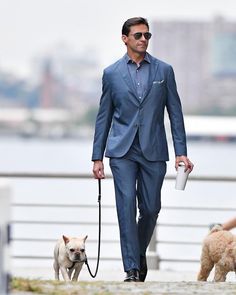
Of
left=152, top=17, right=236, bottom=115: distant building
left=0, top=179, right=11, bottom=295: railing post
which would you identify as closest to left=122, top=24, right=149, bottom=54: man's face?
left=0, top=179, right=11, bottom=295: railing post

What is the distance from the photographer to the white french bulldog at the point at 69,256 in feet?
29.5

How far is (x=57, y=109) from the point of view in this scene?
114 meters

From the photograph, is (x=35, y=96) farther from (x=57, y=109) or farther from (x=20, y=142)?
(x=20, y=142)

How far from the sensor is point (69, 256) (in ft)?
29.8

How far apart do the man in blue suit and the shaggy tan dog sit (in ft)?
1.58

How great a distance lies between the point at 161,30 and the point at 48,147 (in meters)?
12.6

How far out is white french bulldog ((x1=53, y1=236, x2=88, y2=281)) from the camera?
29.5ft

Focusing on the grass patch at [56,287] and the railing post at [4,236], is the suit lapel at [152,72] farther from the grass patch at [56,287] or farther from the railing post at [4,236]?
the railing post at [4,236]

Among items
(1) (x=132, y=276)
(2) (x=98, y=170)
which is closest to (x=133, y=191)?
(2) (x=98, y=170)

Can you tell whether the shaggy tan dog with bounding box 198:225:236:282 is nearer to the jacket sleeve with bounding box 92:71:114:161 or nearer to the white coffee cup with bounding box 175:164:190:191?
the white coffee cup with bounding box 175:164:190:191

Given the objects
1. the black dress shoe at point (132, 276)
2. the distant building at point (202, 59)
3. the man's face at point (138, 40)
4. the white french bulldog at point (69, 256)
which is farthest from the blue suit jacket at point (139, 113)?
the distant building at point (202, 59)

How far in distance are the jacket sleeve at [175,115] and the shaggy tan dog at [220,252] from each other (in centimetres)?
64

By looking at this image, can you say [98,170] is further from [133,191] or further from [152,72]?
[152,72]

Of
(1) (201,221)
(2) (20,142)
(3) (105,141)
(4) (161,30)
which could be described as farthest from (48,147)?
(3) (105,141)
